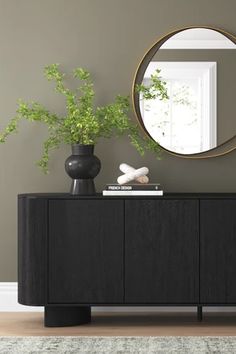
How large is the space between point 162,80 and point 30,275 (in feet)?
4.49

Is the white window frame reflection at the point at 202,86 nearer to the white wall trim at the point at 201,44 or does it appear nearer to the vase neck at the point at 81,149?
the white wall trim at the point at 201,44

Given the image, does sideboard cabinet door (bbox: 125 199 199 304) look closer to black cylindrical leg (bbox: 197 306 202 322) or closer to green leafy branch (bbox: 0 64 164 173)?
black cylindrical leg (bbox: 197 306 202 322)

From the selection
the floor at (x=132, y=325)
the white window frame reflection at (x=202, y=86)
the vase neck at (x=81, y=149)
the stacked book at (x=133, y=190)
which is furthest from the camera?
the white window frame reflection at (x=202, y=86)

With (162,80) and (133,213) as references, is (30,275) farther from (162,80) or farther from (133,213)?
(162,80)

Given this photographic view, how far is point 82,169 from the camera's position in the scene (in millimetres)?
4656

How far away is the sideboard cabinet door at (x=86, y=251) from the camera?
452 centimetres

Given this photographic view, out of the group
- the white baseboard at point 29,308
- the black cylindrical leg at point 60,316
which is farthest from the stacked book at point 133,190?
the white baseboard at point 29,308

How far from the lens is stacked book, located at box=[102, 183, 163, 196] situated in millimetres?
4577

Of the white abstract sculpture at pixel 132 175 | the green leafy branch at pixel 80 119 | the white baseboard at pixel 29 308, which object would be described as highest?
the green leafy branch at pixel 80 119

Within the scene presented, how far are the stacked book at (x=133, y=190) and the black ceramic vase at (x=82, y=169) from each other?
12cm

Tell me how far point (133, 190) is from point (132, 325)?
75 cm

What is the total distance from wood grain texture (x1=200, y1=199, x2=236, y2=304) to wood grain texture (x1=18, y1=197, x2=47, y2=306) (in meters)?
0.85

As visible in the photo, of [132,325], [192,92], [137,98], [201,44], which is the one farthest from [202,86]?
[132,325]

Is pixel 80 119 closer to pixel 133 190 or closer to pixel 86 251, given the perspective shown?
pixel 133 190
